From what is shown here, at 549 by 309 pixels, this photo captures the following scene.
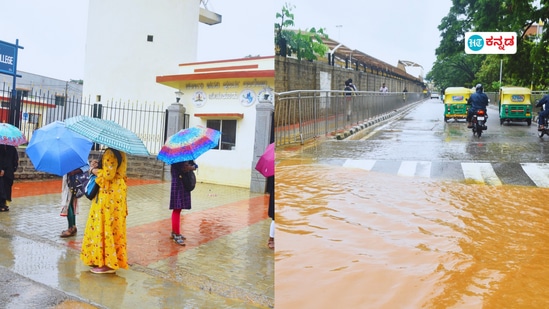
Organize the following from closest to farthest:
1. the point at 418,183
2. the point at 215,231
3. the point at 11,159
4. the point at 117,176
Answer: the point at 418,183 < the point at 117,176 < the point at 215,231 < the point at 11,159

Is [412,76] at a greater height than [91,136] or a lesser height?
greater

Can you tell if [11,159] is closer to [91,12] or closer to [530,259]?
[91,12]

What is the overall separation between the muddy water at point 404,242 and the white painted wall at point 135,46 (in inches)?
259

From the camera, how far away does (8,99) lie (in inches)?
384

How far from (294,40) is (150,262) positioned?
3.37 metres

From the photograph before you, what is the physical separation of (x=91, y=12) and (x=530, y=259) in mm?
9416

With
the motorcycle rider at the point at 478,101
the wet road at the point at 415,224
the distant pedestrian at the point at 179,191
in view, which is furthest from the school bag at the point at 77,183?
the motorcycle rider at the point at 478,101

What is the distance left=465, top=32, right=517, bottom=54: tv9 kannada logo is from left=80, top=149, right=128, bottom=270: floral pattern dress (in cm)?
311

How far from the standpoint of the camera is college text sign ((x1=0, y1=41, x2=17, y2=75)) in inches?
340

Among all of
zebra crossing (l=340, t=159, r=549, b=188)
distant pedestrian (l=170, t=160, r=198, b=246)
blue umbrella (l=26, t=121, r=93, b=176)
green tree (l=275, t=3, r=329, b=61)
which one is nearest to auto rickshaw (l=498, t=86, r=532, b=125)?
zebra crossing (l=340, t=159, r=549, b=188)

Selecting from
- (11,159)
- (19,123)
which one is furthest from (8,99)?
(11,159)

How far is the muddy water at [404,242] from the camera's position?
177 centimetres

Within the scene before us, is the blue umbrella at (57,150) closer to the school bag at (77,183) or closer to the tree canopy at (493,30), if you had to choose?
the school bag at (77,183)

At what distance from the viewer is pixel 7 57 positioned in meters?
8.90
